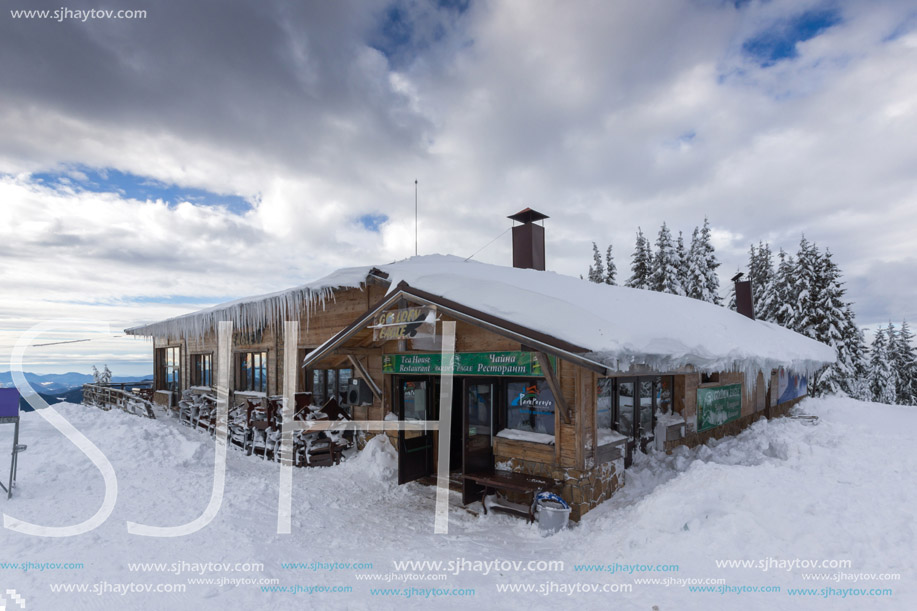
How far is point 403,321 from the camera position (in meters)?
7.59

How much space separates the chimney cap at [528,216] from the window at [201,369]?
37.8 feet

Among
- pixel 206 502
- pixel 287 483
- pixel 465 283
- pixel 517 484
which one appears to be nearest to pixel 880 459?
pixel 517 484

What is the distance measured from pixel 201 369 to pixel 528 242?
Answer: 498 inches

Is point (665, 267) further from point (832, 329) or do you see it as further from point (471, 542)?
point (471, 542)

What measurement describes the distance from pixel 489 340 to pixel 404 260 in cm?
476

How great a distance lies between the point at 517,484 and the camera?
23.9ft

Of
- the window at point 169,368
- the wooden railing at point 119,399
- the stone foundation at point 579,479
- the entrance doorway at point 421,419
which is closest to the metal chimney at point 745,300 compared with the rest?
the stone foundation at point 579,479

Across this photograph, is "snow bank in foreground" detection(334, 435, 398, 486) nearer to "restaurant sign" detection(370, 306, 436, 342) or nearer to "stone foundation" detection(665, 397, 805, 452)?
"restaurant sign" detection(370, 306, 436, 342)

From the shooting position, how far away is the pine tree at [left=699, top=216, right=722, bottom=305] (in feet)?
105

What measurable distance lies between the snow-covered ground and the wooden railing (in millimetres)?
5393

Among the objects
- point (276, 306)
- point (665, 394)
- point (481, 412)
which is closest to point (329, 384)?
point (276, 306)

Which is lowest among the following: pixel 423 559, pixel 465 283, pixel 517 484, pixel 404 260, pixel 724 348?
pixel 423 559

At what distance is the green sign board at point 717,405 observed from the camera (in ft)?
36.4

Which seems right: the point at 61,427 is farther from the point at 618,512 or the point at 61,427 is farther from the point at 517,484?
the point at 618,512
